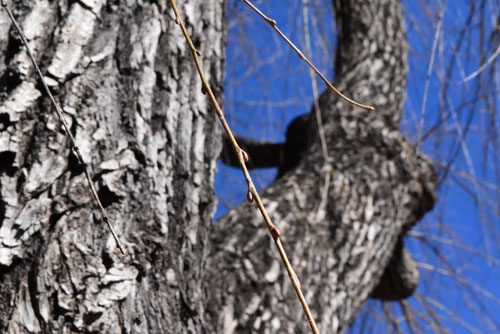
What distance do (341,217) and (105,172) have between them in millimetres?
A: 671

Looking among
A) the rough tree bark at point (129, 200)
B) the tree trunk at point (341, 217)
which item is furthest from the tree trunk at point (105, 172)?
the tree trunk at point (341, 217)

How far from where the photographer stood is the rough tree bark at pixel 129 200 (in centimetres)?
75

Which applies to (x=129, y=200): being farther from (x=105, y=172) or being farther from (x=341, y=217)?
(x=341, y=217)

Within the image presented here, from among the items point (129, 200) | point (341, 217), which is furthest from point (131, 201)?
point (341, 217)

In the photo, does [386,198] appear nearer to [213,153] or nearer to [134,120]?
[213,153]

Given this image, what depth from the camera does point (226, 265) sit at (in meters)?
1.10

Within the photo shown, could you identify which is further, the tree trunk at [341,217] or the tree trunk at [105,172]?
the tree trunk at [341,217]

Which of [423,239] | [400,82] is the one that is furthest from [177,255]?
[423,239]

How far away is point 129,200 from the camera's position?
0.83 meters

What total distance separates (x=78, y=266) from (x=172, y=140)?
239 mm

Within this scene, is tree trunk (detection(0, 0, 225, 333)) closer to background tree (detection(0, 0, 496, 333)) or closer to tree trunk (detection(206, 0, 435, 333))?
background tree (detection(0, 0, 496, 333))

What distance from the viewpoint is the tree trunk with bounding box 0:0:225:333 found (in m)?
0.75

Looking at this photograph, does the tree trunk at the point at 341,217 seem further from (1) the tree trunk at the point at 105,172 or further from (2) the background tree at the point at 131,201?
(1) the tree trunk at the point at 105,172

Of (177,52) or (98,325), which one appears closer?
(98,325)
